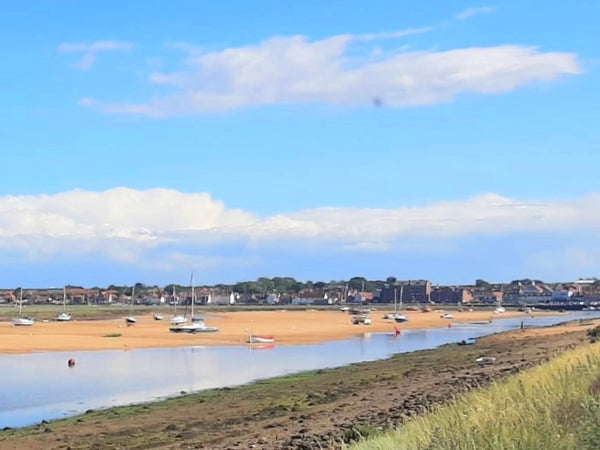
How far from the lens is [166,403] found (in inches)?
1088

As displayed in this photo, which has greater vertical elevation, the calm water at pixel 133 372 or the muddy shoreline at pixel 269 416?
the muddy shoreline at pixel 269 416

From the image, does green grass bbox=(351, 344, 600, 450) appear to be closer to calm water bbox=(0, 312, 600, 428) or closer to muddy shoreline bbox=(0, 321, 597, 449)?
muddy shoreline bbox=(0, 321, 597, 449)

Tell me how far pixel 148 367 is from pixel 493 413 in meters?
35.0

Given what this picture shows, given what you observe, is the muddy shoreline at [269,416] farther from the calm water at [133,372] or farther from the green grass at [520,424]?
the green grass at [520,424]

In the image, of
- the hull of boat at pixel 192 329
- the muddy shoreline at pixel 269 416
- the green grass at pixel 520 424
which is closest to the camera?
the green grass at pixel 520 424

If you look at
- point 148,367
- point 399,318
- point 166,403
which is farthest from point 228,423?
point 399,318

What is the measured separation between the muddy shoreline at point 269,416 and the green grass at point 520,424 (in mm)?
3344

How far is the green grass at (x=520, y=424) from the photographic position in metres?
7.62

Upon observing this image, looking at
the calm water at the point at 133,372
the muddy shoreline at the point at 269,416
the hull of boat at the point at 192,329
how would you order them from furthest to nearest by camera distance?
1. the hull of boat at the point at 192,329
2. the calm water at the point at 133,372
3. the muddy shoreline at the point at 269,416

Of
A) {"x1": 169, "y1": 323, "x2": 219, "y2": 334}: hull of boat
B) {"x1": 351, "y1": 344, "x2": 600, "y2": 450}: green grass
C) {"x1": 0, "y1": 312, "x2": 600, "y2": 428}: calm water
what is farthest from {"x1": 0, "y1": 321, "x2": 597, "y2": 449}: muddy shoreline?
{"x1": 169, "y1": 323, "x2": 219, "y2": 334}: hull of boat

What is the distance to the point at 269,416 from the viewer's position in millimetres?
21578

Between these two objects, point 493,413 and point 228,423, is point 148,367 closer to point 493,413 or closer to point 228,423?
point 228,423

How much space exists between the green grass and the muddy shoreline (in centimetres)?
334

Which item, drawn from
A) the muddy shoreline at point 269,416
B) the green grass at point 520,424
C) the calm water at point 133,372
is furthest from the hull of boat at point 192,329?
the green grass at point 520,424
